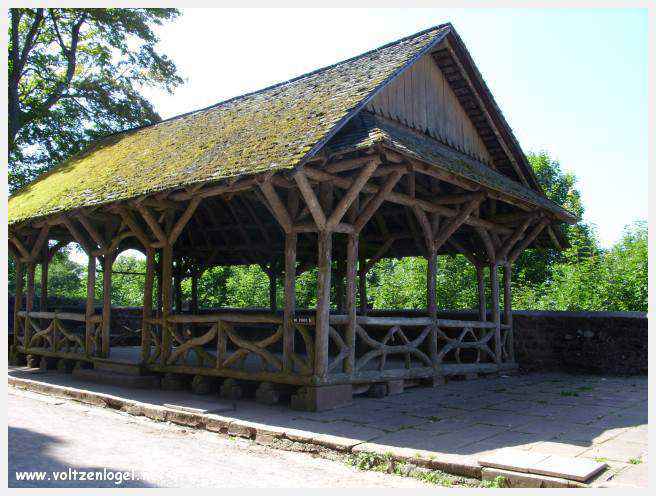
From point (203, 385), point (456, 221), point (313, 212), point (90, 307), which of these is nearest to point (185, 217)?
point (313, 212)

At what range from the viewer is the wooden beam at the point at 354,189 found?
25.1ft

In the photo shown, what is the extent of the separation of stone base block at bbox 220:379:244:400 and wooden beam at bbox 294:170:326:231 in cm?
272

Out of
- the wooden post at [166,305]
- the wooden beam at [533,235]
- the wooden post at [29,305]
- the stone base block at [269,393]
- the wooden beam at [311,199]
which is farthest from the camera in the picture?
the wooden post at [29,305]

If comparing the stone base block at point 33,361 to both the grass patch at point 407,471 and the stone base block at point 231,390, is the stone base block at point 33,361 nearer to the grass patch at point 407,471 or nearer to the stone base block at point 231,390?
the stone base block at point 231,390

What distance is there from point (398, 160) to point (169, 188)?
3180mm

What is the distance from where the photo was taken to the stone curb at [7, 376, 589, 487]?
196 inches

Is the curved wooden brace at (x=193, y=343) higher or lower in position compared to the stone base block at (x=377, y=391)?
higher

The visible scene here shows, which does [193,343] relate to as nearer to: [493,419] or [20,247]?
[493,419]

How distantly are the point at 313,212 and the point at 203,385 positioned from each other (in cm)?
332

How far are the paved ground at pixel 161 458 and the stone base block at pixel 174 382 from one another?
6.43 ft

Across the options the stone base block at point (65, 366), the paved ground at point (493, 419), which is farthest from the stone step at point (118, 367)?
the stone base block at point (65, 366)

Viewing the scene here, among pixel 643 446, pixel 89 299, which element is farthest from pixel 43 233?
pixel 643 446

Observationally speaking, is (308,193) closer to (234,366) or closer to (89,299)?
(234,366)

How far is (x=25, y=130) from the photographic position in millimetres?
22781
